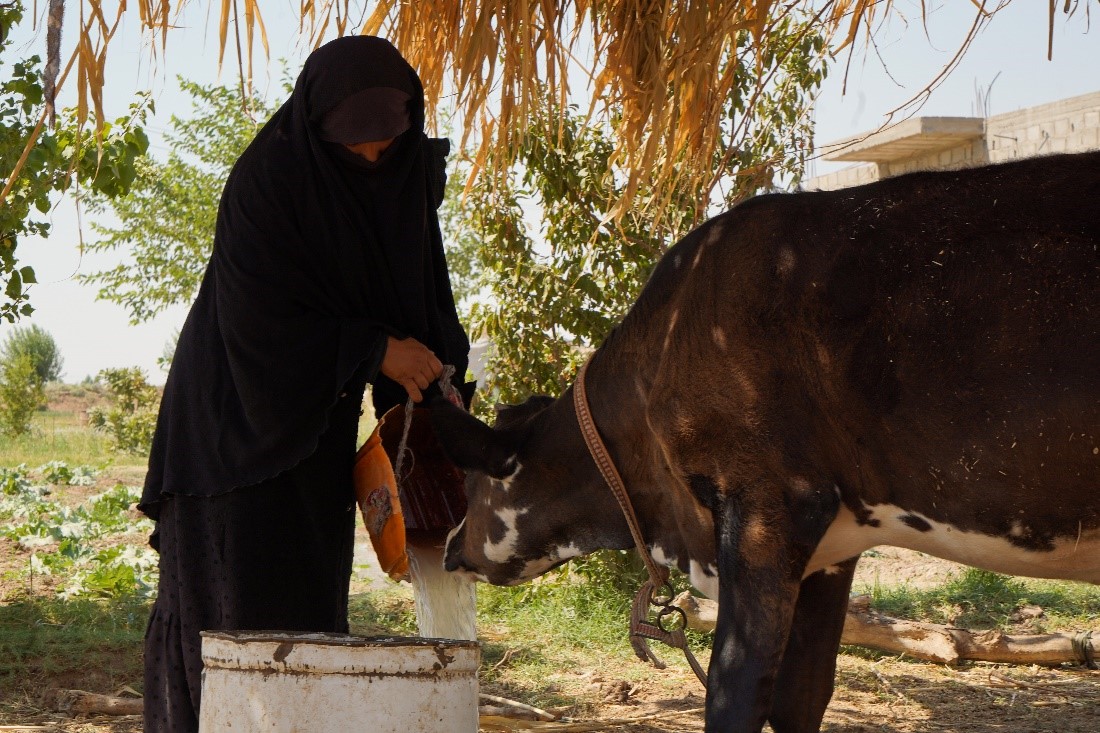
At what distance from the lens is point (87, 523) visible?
28.4ft

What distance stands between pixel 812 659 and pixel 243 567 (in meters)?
1.56

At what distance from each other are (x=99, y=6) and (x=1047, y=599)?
529 centimetres

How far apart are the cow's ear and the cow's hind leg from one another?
94cm

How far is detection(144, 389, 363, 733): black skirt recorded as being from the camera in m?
3.15

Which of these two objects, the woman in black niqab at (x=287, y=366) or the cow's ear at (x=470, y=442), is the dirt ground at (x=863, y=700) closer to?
the cow's ear at (x=470, y=442)

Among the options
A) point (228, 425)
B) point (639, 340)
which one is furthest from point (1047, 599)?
point (228, 425)

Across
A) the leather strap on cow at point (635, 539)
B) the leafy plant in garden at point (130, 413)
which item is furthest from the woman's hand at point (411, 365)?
the leafy plant in garden at point (130, 413)

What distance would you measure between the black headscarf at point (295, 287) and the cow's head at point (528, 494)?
416 millimetres

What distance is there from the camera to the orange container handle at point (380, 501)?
3.18m

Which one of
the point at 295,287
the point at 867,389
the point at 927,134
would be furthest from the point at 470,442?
the point at 927,134

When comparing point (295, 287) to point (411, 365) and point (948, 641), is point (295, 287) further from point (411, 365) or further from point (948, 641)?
point (948, 641)

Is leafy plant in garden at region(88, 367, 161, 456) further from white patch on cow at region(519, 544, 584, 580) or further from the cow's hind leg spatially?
the cow's hind leg

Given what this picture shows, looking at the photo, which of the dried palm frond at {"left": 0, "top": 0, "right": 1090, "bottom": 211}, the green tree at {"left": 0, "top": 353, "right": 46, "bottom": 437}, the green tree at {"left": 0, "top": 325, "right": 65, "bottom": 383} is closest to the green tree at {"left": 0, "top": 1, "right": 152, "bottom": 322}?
the dried palm frond at {"left": 0, "top": 0, "right": 1090, "bottom": 211}

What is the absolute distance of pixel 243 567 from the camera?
10.3 feet
